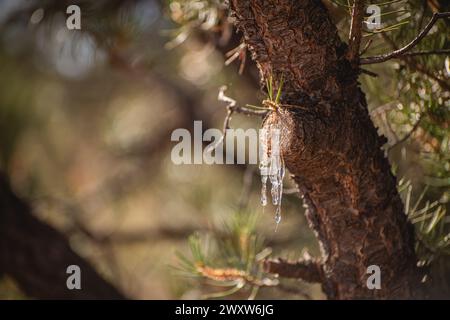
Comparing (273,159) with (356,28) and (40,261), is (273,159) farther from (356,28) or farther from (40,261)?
(40,261)

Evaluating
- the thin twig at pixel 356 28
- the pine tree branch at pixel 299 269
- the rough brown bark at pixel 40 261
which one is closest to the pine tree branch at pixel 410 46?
the thin twig at pixel 356 28

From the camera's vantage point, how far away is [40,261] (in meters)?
0.98

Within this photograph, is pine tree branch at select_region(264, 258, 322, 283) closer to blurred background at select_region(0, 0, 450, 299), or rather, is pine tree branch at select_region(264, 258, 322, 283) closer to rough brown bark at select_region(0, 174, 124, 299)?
blurred background at select_region(0, 0, 450, 299)

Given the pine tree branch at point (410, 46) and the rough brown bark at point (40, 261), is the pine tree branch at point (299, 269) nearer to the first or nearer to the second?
the pine tree branch at point (410, 46)

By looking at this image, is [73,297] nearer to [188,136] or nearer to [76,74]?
[188,136]

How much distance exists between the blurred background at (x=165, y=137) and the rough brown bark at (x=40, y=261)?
2 centimetres

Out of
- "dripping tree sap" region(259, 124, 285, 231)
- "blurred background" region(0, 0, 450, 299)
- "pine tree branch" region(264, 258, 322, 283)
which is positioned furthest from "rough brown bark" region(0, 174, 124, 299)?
"dripping tree sap" region(259, 124, 285, 231)

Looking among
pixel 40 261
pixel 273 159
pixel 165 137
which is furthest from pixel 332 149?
pixel 165 137

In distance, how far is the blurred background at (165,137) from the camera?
0.65 m

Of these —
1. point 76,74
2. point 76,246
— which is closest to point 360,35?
point 76,246

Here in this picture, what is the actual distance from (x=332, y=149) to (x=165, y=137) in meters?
1.05

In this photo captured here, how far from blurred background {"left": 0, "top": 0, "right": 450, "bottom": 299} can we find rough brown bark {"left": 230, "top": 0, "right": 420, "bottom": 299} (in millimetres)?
63

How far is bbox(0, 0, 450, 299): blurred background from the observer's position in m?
0.65

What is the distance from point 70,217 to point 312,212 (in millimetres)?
829
